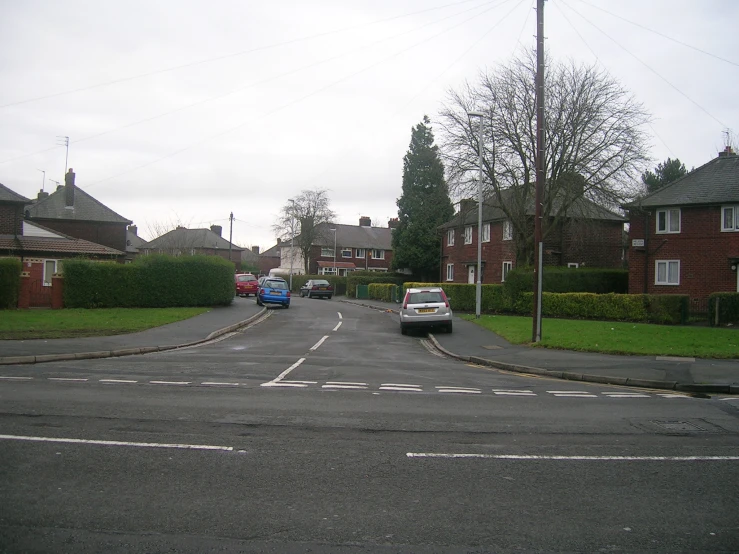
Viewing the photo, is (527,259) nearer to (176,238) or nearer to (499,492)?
(499,492)

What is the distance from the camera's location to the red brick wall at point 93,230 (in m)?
47.2

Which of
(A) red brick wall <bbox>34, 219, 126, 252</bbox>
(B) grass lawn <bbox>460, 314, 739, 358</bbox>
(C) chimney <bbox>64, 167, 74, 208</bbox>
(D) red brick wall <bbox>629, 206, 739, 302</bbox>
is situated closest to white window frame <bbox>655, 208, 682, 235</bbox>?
(D) red brick wall <bbox>629, 206, 739, 302</bbox>

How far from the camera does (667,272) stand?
1246 inches

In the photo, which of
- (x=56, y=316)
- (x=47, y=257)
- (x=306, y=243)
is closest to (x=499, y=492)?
(x=56, y=316)

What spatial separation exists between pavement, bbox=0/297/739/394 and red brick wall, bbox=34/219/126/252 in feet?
102

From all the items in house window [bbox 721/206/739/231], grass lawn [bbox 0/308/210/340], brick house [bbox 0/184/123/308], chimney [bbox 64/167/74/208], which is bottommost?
grass lawn [bbox 0/308/210/340]

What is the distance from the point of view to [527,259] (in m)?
34.0

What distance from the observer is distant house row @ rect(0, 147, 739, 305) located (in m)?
29.9

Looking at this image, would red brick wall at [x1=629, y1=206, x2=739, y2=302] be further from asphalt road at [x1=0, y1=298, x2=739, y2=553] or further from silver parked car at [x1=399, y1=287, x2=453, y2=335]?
asphalt road at [x1=0, y1=298, x2=739, y2=553]

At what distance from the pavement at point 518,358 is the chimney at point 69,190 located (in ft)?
108

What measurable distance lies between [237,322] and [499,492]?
20.4m

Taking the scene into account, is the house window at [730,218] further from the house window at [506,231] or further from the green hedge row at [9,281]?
the green hedge row at [9,281]

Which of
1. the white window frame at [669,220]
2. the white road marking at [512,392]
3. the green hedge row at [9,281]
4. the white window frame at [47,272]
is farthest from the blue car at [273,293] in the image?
the white road marking at [512,392]

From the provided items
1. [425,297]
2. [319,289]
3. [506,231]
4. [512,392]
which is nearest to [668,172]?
[506,231]
